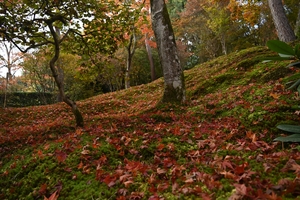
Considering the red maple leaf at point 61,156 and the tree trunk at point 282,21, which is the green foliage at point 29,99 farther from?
the red maple leaf at point 61,156

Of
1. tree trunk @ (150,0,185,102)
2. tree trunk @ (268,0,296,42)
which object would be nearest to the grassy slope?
tree trunk @ (150,0,185,102)

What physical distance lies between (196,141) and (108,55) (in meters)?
3.68

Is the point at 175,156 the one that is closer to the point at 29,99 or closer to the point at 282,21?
the point at 282,21

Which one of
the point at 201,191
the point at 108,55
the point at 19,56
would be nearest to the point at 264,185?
the point at 201,191

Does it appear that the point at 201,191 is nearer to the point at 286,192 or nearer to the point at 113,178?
the point at 286,192

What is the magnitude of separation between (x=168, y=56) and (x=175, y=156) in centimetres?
305

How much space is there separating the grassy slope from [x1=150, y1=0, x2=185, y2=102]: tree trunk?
15.8 inches

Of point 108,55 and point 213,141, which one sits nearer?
point 213,141

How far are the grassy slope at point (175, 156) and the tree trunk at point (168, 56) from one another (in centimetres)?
40

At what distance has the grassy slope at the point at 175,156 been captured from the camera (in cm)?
202

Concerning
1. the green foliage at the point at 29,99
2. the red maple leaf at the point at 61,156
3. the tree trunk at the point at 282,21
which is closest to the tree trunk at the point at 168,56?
the red maple leaf at the point at 61,156

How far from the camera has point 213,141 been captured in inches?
123

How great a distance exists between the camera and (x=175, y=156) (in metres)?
2.95

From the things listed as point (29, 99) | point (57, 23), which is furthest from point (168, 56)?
point (29, 99)
